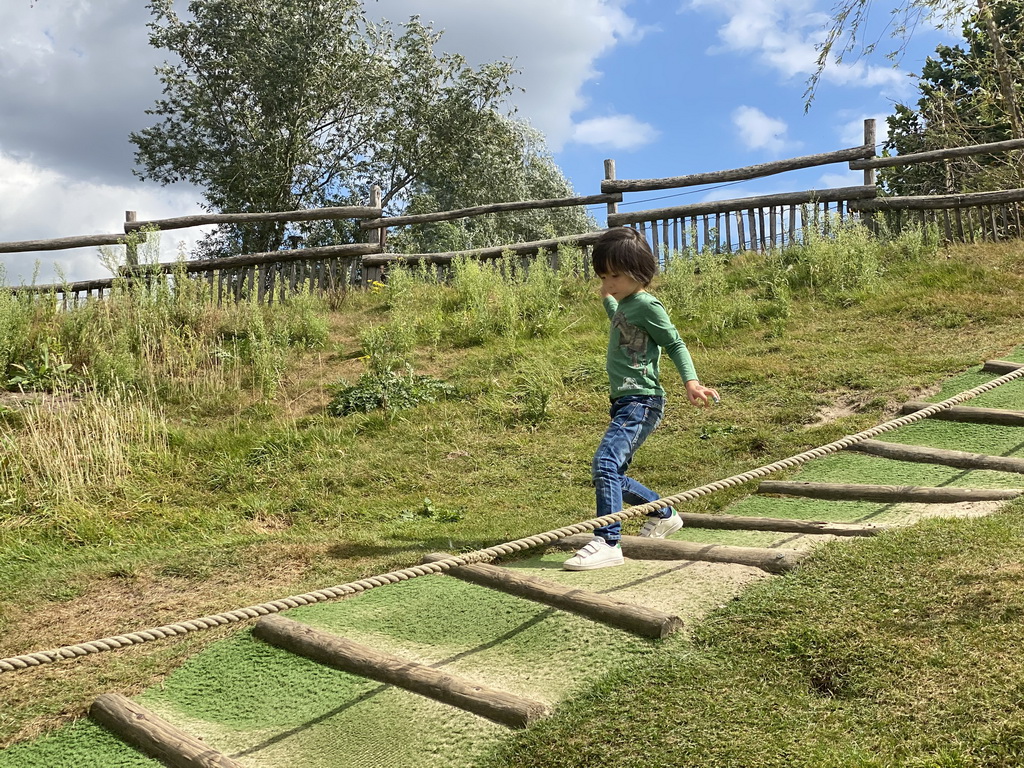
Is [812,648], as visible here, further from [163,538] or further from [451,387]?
[451,387]

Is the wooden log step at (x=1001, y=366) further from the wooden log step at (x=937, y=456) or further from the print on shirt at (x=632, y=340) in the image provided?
the print on shirt at (x=632, y=340)

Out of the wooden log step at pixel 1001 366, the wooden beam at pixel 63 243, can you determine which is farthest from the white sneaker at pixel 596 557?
the wooden beam at pixel 63 243

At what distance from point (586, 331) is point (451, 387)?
2274 millimetres

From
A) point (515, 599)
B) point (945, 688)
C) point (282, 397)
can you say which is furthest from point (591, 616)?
point (282, 397)

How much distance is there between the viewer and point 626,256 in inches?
173

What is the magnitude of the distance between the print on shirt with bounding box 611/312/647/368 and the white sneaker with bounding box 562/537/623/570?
872mm

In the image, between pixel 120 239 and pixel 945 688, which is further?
pixel 120 239

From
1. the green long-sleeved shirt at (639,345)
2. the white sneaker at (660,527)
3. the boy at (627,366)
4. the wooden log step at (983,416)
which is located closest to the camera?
the boy at (627,366)

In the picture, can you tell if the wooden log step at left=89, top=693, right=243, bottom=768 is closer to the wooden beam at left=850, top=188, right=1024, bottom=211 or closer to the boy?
the boy

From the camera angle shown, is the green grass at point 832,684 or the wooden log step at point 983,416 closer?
the green grass at point 832,684

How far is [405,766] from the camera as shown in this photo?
2.77 metres

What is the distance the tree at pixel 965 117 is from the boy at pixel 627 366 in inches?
481

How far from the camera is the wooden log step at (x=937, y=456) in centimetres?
546

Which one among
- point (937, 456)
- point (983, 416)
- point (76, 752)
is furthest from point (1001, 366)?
point (76, 752)
